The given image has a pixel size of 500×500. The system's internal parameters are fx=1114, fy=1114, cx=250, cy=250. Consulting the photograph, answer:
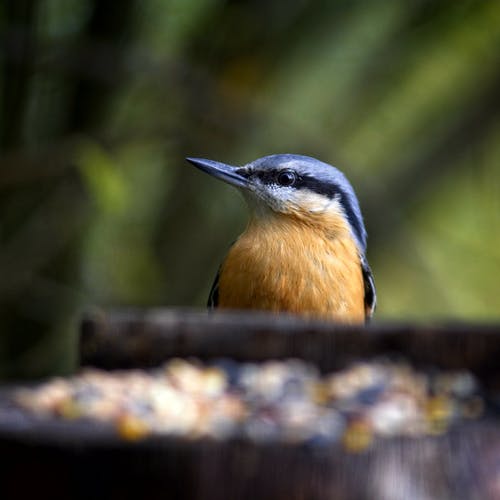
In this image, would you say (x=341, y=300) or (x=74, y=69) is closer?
(x=341, y=300)

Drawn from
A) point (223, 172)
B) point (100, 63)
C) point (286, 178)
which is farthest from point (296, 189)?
point (100, 63)

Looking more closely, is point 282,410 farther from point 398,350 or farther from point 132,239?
point 132,239

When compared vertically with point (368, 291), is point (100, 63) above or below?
above

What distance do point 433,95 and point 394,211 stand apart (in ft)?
5.31

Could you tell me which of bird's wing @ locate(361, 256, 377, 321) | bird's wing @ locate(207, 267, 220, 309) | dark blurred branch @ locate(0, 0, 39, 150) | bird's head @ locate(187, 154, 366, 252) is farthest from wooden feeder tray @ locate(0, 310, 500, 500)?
dark blurred branch @ locate(0, 0, 39, 150)

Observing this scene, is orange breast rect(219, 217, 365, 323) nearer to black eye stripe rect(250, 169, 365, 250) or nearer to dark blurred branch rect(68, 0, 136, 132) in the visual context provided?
black eye stripe rect(250, 169, 365, 250)

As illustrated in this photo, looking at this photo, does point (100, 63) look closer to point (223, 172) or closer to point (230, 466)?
point (223, 172)

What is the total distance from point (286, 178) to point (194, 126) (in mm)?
2310

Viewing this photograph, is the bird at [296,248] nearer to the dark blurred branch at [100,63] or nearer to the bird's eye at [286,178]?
the bird's eye at [286,178]

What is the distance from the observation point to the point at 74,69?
328 inches

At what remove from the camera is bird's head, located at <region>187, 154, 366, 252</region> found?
6848mm

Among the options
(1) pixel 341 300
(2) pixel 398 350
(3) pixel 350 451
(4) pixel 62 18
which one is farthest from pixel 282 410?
(4) pixel 62 18

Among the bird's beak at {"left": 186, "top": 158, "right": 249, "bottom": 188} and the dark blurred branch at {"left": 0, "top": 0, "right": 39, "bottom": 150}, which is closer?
the bird's beak at {"left": 186, "top": 158, "right": 249, "bottom": 188}

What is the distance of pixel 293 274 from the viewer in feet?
20.7
